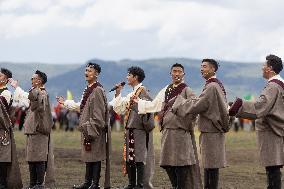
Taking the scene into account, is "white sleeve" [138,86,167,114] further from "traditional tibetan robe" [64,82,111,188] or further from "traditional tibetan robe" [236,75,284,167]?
"traditional tibetan robe" [236,75,284,167]

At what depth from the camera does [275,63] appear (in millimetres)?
11656

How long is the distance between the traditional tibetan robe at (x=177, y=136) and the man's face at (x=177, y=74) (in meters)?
0.09

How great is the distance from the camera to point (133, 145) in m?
13.0

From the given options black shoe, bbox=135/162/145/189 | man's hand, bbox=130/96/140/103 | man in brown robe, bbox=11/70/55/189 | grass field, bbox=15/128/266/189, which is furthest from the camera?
grass field, bbox=15/128/266/189

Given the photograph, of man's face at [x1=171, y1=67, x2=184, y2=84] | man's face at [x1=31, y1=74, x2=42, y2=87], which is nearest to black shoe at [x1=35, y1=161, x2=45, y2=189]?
man's face at [x1=31, y1=74, x2=42, y2=87]

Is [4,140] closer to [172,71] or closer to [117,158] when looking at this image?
[172,71]

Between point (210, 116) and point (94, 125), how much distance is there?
210 cm

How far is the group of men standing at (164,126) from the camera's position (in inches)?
450

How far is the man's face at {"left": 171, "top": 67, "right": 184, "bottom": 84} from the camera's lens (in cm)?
1170

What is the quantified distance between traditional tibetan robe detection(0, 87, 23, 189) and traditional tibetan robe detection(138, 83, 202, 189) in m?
2.87

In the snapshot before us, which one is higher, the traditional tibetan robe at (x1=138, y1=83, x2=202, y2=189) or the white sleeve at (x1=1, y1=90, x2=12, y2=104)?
the white sleeve at (x1=1, y1=90, x2=12, y2=104)

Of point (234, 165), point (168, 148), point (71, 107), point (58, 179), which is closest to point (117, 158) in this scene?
point (234, 165)

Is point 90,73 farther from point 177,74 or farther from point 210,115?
point 210,115

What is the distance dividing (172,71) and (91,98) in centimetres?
165
